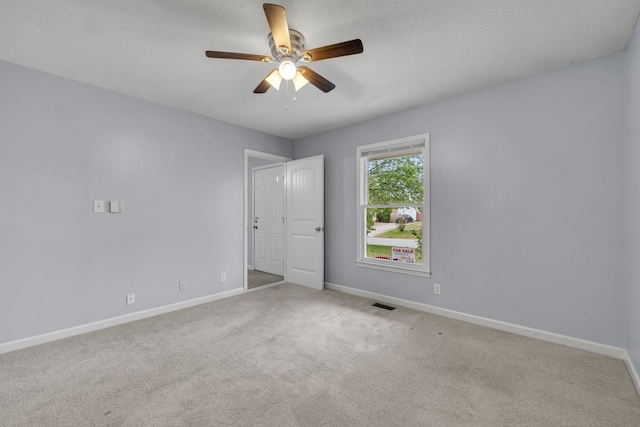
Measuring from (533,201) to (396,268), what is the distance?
1658 millimetres

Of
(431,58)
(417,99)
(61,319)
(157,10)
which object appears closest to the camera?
(157,10)

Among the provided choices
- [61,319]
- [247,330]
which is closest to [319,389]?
[247,330]

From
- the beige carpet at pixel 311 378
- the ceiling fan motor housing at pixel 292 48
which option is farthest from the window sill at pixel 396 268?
the ceiling fan motor housing at pixel 292 48

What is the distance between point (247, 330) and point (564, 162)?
3.42m

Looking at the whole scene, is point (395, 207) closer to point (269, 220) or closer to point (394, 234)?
point (394, 234)

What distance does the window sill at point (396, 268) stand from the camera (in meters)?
3.39

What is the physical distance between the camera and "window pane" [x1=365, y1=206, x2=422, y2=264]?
3537mm

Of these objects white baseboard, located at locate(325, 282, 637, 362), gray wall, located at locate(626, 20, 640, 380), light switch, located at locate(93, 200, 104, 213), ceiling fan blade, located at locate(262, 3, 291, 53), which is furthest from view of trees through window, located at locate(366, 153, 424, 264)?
light switch, located at locate(93, 200, 104, 213)

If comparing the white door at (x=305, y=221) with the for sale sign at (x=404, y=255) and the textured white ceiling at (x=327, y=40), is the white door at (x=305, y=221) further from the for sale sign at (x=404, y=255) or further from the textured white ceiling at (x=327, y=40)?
the textured white ceiling at (x=327, y=40)

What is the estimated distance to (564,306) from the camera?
8.21 ft

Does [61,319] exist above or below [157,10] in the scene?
below

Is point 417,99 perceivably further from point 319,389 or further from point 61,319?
point 61,319

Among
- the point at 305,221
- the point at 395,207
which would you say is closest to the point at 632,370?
the point at 395,207

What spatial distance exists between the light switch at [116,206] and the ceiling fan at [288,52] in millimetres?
2053
